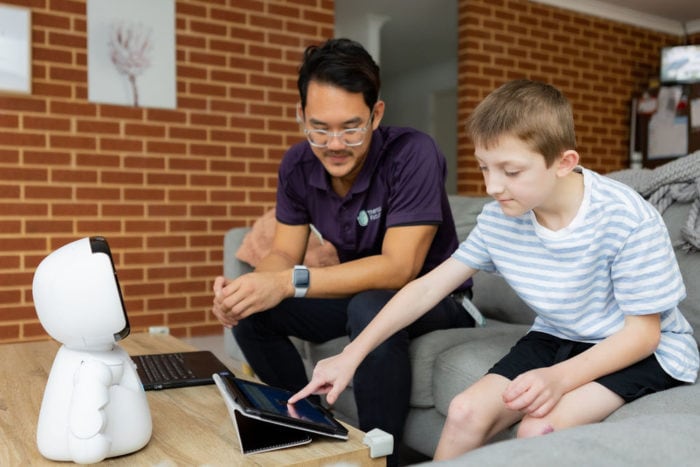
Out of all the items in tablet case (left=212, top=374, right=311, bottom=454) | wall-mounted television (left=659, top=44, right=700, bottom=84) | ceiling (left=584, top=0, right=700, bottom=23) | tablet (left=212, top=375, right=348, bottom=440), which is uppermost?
ceiling (left=584, top=0, right=700, bottom=23)

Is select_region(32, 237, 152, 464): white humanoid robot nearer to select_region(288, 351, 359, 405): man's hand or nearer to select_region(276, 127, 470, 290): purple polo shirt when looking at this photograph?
select_region(288, 351, 359, 405): man's hand

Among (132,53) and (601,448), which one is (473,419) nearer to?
(601,448)

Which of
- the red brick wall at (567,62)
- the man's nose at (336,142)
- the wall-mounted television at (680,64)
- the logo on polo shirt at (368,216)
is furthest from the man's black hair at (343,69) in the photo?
the wall-mounted television at (680,64)

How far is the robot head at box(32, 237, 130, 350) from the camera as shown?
868 millimetres

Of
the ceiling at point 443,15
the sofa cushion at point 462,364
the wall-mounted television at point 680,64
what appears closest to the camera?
the sofa cushion at point 462,364

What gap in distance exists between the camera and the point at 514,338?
1.58 meters

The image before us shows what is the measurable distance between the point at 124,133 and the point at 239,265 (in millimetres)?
1126

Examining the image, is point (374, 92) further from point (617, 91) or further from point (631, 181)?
point (617, 91)

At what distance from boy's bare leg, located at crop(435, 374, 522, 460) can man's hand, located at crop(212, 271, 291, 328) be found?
20.6 inches

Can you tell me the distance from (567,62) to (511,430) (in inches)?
168

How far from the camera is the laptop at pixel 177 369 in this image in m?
1.26

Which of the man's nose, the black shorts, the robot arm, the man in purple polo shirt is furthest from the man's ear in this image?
the robot arm

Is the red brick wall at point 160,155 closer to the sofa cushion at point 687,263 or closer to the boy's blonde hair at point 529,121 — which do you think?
the sofa cushion at point 687,263

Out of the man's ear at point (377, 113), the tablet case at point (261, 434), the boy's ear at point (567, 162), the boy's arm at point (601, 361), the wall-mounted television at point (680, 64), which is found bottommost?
the tablet case at point (261, 434)
